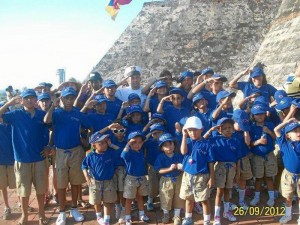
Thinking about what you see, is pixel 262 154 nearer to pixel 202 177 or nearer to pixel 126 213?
pixel 202 177

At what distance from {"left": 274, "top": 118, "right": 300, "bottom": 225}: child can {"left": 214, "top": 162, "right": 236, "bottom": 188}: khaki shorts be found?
2.10 feet

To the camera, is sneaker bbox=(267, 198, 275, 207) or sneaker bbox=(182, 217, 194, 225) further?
sneaker bbox=(267, 198, 275, 207)

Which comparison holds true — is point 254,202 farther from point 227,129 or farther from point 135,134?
point 135,134

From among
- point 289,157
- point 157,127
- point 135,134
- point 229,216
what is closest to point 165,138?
point 157,127

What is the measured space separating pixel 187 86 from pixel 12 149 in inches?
111

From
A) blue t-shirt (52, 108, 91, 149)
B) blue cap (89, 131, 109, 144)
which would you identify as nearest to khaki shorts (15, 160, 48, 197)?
blue t-shirt (52, 108, 91, 149)

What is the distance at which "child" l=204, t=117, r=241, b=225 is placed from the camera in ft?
13.9

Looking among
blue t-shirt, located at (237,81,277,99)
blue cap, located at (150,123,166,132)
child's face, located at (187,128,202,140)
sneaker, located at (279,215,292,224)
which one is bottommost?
sneaker, located at (279,215,292,224)

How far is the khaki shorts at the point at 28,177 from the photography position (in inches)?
174

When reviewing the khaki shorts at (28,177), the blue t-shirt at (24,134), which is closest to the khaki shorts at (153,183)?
the khaki shorts at (28,177)

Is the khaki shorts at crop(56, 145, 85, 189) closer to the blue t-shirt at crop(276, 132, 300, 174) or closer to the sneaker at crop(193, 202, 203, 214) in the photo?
the sneaker at crop(193, 202, 203, 214)

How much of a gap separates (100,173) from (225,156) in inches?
63.8

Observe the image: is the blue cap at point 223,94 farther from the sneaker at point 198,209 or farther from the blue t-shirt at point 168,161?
the sneaker at point 198,209

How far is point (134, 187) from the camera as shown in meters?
4.34
